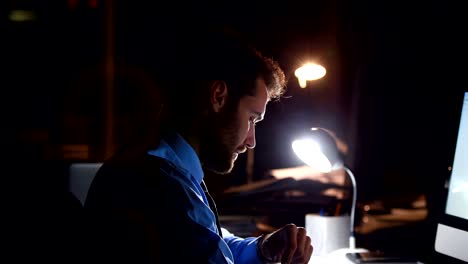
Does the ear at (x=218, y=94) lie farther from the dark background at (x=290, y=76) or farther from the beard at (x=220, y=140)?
the dark background at (x=290, y=76)

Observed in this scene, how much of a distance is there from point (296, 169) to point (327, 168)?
0.79 m

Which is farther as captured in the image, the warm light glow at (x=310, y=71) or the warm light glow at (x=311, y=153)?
the warm light glow at (x=310, y=71)

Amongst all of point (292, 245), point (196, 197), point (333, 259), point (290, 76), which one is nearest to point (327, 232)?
point (333, 259)

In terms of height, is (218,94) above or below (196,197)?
above

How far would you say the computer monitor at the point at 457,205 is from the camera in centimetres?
117

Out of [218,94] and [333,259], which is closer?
[218,94]

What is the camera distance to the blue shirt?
3.08 feet

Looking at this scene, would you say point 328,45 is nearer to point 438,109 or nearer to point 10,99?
point 438,109

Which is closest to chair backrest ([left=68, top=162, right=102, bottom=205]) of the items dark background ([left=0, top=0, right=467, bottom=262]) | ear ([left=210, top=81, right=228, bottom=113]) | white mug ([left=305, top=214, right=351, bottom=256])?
ear ([left=210, top=81, right=228, bottom=113])

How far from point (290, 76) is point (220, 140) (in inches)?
43.2

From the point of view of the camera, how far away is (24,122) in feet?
10.8

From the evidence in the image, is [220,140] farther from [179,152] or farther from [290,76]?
[290,76]

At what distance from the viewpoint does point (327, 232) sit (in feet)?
4.85

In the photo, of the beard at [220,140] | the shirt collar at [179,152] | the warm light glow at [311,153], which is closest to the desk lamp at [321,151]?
the warm light glow at [311,153]
